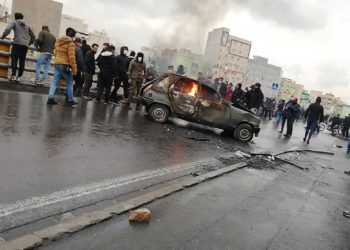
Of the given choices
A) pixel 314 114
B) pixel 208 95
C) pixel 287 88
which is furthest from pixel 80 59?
pixel 287 88

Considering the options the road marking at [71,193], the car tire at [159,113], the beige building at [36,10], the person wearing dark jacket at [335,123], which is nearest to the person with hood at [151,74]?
the car tire at [159,113]

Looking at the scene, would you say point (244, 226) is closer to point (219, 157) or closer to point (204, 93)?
point (219, 157)

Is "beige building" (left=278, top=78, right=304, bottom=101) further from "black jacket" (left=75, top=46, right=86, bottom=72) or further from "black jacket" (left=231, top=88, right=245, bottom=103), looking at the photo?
"black jacket" (left=75, top=46, right=86, bottom=72)

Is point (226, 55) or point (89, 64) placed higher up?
point (226, 55)

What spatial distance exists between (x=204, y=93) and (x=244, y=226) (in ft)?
23.8

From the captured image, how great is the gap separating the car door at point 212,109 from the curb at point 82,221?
5.85 metres

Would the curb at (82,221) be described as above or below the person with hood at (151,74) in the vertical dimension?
below

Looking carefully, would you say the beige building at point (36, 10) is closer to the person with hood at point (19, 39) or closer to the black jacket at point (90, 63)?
the black jacket at point (90, 63)

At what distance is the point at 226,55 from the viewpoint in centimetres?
10775

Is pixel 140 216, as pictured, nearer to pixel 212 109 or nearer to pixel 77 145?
pixel 77 145

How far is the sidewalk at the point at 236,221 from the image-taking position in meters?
3.64

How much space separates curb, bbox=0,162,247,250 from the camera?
3.06 m

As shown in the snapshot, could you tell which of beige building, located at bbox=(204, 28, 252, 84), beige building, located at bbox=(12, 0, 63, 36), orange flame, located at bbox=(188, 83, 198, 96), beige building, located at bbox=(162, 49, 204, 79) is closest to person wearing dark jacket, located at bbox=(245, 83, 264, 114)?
orange flame, located at bbox=(188, 83, 198, 96)

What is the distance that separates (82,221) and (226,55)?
107 m
